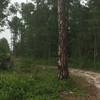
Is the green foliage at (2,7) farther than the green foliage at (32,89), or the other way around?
the green foliage at (2,7)

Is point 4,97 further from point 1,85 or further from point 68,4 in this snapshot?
point 68,4

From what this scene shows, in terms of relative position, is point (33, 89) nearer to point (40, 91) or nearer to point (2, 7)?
point (40, 91)

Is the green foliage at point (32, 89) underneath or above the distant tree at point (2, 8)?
underneath

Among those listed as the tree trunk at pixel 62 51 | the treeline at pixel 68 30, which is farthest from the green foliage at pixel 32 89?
the treeline at pixel 68 30

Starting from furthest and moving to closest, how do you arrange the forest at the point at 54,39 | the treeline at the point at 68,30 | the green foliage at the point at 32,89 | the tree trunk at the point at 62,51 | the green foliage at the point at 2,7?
the treeline at the point at 68,30 → the green foliage at the point at 2,7 → the forest at the point at 54,39 → the tree trunk at the point at 62,51 → the green foliage at the point at 32,89

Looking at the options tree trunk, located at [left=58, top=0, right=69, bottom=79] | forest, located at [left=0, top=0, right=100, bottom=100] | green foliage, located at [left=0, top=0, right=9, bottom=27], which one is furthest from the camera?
green foliage, located at [left=0, top=0, right=9, bottom=27]

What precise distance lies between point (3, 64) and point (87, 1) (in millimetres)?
23716

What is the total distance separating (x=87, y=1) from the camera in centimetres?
4281

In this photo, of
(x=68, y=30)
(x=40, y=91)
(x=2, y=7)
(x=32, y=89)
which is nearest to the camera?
(x=40, y=91)

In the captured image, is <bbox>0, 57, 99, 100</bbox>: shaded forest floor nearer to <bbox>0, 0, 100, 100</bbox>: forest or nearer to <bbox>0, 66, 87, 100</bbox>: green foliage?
<bbox>0, 66, 87, 100</bbox>: green foliage

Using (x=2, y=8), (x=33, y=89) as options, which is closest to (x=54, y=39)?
(x=2, y=8)

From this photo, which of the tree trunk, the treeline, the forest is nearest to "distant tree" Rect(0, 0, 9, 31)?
the forest

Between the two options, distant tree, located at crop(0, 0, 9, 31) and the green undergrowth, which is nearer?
the green undergrowth

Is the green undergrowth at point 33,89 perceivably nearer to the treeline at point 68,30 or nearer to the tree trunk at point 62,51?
the tree trunk at point 62,51
